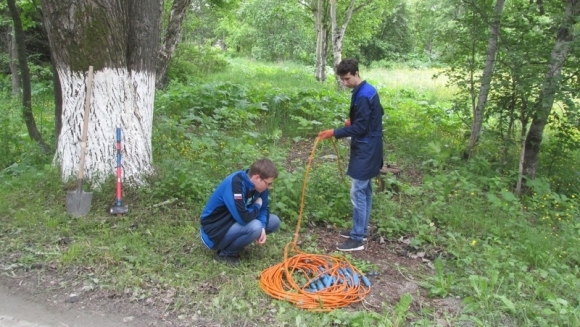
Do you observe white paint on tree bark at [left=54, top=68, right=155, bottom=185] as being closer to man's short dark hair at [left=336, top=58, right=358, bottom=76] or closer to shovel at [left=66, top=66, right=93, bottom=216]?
shovel at [left=66, top=66, right=93, bottom=216]

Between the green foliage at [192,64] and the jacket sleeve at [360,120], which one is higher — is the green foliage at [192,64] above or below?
below

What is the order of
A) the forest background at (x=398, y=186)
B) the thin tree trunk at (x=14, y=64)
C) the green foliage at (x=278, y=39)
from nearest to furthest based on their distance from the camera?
the forest background at (x=398, y=186), the thin tree trunk at (x=14, y=64), the green foliage at (x=278, y=39)

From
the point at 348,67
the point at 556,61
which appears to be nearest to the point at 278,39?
the point at 556,61

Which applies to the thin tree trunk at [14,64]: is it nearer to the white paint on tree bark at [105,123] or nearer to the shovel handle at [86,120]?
the white paint on tree bark at [105,123]

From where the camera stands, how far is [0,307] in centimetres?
364

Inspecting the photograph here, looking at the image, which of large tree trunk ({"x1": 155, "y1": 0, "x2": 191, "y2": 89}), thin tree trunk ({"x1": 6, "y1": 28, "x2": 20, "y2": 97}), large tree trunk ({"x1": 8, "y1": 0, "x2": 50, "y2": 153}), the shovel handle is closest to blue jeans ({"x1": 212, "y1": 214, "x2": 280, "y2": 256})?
the shovel handle

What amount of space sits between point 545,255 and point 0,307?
16.4 ft

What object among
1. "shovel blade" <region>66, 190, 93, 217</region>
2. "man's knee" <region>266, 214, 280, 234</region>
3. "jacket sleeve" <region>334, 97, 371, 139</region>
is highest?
"jacket sleeve" <region>334, 97, 371, 139</region>

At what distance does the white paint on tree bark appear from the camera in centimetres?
525

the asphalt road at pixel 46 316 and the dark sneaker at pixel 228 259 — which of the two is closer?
the asphalt road at pixel 46 316

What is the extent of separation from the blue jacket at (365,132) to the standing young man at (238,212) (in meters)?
1.02

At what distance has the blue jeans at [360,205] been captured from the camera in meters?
4.78

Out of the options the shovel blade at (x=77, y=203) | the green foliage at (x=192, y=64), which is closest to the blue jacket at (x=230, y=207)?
the shovel blade at (x=77, y=203)

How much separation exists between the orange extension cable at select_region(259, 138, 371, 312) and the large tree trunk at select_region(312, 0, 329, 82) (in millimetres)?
15356
